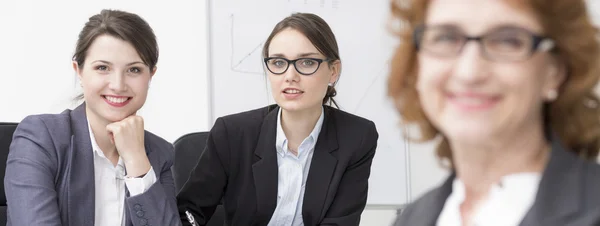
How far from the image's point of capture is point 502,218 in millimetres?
885

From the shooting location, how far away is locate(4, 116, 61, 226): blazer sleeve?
188cm

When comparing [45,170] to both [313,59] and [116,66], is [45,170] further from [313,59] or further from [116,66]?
[313,59]

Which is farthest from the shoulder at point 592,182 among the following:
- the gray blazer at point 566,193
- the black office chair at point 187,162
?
the black office chair at point 187,162

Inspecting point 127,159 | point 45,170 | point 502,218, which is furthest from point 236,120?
point 502,218

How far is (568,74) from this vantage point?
0.87 m

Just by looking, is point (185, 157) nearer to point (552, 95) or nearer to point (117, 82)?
point (117, 82)

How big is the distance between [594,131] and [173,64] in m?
3.04

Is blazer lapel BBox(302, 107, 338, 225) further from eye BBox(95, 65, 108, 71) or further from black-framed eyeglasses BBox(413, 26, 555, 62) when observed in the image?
black-framed eyeglasses BBox(413, 26, 555, 62)

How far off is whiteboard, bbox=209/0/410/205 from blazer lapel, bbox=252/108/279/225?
1.29m

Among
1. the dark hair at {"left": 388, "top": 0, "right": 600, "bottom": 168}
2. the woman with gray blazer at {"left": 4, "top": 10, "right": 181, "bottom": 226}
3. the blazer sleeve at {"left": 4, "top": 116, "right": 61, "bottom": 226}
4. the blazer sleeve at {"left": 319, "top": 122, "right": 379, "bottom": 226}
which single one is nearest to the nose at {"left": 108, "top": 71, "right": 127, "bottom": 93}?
the woman with gray blazer at {"left": 4, "top": 10, "right": 181, "bottom": 226}

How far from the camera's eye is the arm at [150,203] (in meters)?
1.99

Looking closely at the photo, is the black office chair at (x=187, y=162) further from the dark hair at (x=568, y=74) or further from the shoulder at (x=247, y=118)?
the dark hair at (x=568, y=74)

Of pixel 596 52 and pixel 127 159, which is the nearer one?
pixel 596 52

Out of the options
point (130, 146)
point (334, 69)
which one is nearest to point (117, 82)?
point (130, 146)
